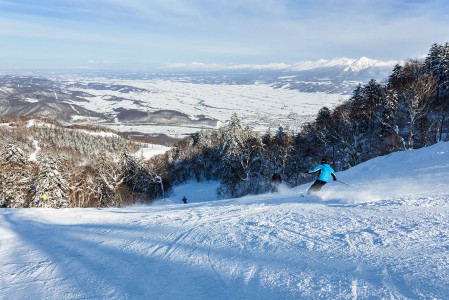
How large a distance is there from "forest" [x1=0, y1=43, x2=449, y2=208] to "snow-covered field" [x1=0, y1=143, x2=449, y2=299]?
59.2 ft

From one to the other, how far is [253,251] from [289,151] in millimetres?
32071

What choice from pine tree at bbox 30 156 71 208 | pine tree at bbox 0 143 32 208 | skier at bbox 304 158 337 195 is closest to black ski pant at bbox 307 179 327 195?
skier at bbox 304 158 337 195

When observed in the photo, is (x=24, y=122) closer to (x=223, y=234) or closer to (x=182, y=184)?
(x=182, y=184)

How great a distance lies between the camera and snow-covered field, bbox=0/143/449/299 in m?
4.95

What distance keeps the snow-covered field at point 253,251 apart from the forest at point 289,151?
1803 cm

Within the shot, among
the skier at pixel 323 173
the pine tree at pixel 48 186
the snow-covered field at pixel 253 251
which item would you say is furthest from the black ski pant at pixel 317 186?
the pine tree at pixel 48 186

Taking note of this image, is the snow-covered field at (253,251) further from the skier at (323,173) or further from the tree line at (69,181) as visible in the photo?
the tree line at (69,181)

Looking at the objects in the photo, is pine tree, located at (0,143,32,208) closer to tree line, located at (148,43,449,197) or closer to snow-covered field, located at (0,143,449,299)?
tree line, located at (148,43,449,197)

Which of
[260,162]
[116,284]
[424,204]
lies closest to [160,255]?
[116,284]

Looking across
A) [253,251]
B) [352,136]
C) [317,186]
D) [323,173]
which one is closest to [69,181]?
[352,136]

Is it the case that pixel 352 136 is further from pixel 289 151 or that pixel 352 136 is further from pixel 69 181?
pixel 69 181

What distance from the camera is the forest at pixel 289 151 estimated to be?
30.5 m

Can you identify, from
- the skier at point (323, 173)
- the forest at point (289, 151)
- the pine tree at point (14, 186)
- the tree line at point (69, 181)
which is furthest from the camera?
the pine tree at point (14, 186)

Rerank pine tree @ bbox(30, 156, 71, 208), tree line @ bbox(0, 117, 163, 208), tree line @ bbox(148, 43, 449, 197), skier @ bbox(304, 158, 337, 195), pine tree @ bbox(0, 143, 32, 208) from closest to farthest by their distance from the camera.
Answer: skier @ bbox(304, 158, 337, 195)
pine tree @ bbox(30, 156, 71, 208)
tree line @ bbox(0, 117, 163, 208)
pine tree @ bbox(0, 143, 32, 208)
tree line @ bbox(148, 43, 449, 197)
